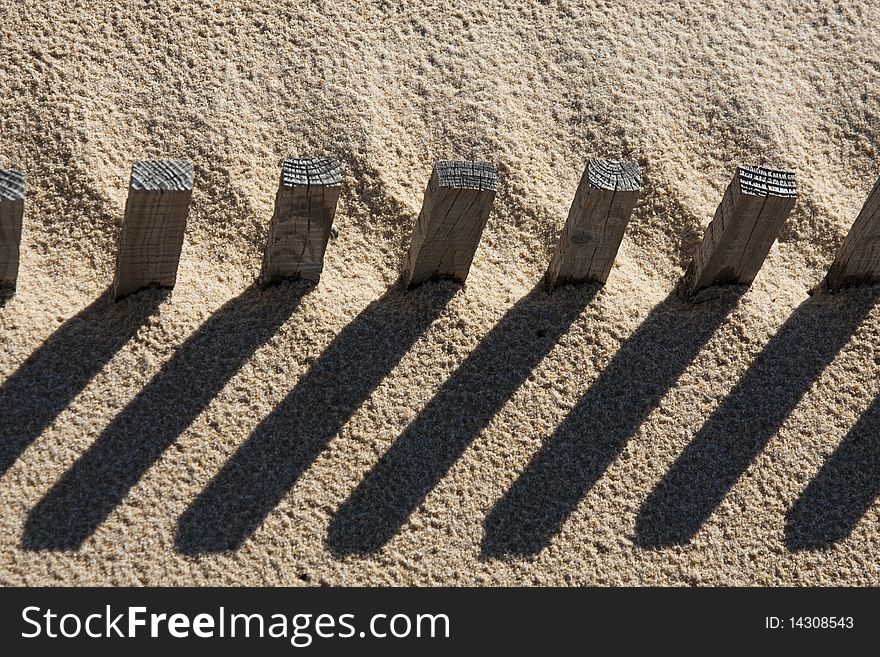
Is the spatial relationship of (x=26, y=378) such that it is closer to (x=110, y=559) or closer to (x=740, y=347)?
(x=110, y=559)

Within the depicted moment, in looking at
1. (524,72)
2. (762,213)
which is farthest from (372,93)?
(762,213)

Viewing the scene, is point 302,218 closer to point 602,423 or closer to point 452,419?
point 452,419

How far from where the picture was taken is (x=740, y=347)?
3.40 metres

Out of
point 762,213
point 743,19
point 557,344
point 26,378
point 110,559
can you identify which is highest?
point 743,19

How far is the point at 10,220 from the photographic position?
9.48 ft

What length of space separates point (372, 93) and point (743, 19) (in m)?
1.77

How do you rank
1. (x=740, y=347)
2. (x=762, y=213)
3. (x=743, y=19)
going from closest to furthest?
(x=762, y=213)
(x=740, y=347)
(x=743, y=19)

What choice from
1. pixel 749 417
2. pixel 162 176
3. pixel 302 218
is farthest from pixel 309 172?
pixel 749 417

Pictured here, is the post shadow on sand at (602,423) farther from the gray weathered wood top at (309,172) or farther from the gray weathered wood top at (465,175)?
the gray weathered wood top at (309,172)

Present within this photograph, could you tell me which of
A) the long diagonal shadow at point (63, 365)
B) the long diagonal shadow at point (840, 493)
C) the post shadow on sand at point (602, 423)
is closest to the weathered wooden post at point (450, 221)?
the post shadow on sand at point (602, 423)

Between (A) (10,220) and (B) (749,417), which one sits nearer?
(A) (10,220)

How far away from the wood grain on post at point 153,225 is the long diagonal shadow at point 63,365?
0.24 feet

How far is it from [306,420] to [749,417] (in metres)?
1.41

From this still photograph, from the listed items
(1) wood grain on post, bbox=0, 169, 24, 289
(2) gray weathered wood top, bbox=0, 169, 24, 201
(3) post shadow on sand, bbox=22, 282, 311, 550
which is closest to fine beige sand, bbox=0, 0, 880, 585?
(3) post shadow on sand, bbox=22, 282, 311, 550
